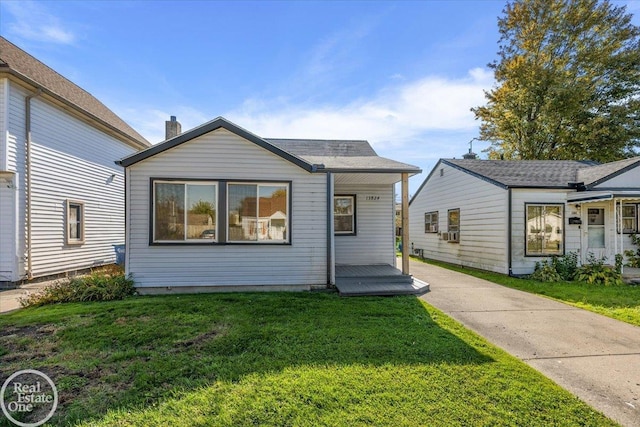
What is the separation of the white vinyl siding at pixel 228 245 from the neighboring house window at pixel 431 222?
364 inches

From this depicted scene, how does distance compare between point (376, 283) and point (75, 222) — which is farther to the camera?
point (75, 222)

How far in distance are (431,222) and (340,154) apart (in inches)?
303

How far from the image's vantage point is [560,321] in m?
5.56

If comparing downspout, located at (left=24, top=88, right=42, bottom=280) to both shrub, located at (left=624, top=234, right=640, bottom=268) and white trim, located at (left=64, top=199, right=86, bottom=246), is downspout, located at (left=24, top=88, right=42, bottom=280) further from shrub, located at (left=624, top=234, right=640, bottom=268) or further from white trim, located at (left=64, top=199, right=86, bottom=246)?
shrub, located at (left=624, top=234, right=640, bottom=268)

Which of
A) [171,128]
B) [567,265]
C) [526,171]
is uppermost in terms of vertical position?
[171,128]

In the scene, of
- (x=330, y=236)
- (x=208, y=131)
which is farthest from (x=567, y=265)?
(x=208, y=131)

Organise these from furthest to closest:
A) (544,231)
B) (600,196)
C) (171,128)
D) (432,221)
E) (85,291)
Result: (432,221) < (171,128) < (544,231) < (600,196) < (85,291)

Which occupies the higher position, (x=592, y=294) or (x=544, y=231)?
(x=544, y=231)

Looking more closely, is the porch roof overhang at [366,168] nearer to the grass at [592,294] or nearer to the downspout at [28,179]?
the grass at [592,294]

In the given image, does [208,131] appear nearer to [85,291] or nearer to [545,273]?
[85,291]

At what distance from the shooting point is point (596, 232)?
1025cm

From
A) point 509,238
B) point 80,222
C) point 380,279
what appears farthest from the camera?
point 80,222

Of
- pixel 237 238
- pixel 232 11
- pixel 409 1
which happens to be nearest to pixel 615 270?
pixel 409 1

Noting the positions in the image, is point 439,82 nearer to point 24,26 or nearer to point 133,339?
point 133,339
